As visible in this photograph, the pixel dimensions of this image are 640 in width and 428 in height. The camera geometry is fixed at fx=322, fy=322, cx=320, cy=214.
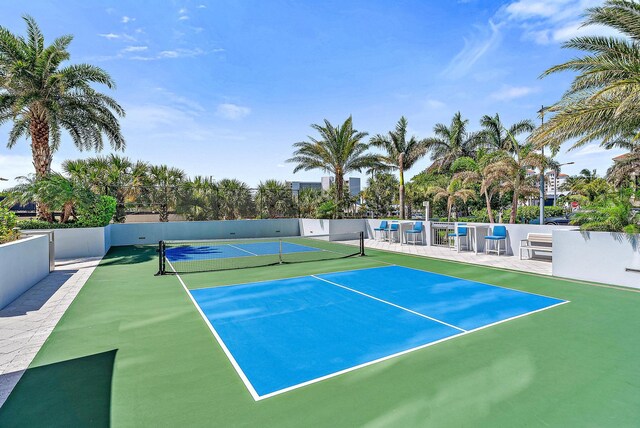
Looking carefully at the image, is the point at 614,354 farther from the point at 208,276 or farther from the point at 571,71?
the point at 571,71

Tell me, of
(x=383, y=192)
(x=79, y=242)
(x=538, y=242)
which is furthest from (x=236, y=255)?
(x=383, y=192)

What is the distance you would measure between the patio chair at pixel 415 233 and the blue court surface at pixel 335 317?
7949 millimetres

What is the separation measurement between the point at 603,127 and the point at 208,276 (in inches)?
603

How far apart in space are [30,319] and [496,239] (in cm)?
1494

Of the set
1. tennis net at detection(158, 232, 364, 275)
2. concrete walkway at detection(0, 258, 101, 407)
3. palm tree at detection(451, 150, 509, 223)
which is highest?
palm tree at detection(451, 150, 509, 223)

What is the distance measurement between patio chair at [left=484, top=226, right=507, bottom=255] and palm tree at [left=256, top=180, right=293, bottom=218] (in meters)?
14.1

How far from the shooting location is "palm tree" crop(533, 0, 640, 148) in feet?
31.9

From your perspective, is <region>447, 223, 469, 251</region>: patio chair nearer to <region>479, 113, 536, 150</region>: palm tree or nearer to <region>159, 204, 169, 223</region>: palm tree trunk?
<region>159, 204, 169, 223</region>: palm tree trunk

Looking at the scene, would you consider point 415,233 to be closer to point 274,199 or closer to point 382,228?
point 382,228

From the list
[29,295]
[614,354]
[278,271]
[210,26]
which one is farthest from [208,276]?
[210,26]

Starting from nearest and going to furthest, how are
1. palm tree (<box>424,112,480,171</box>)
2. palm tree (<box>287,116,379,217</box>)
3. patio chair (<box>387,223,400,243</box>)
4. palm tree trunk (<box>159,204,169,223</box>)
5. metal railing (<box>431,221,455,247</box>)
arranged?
metal railing (<box>431,221,455,247</box>) < patio chair (<box>387,223,400,243</box>) < palm tree trunk (<box>159,204,169,223</box>) < palm tree (<box>287,116,379,217</box>) < palm tree (<box>424,112,480,171</box>)

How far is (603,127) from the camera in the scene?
39.9ft

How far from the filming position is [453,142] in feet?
107

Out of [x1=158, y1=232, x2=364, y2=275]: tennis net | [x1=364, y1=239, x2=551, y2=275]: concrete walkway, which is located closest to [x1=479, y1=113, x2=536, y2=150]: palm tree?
[x1=364, y1=239, x2=551, y2=275]: concrete walkway
